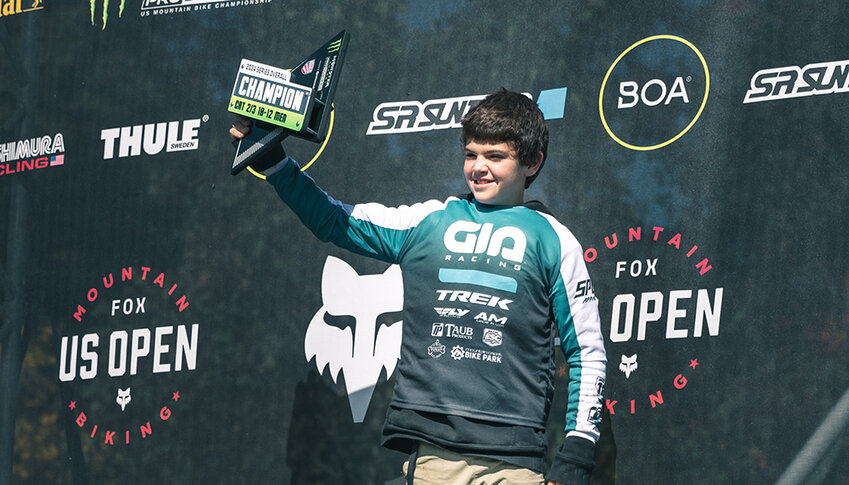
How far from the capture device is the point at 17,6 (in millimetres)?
3621

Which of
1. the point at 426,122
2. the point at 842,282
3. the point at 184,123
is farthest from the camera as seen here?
the point at 184,123

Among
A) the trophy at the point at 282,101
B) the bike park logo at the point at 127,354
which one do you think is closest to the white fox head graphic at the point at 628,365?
the trophy at the point at 282,101

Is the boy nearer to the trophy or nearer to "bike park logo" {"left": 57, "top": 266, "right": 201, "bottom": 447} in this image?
the trophy

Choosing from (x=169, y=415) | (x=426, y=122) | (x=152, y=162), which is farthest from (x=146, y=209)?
(x=426, y=122)

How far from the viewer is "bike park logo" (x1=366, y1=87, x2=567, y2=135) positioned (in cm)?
313

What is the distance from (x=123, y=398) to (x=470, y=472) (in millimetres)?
1445

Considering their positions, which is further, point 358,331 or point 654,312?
point 358,331

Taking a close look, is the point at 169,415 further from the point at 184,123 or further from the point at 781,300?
the point at 781,300

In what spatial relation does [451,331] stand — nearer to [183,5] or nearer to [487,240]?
[487,240]

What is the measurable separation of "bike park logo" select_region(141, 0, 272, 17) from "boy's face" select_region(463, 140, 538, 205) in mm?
1187

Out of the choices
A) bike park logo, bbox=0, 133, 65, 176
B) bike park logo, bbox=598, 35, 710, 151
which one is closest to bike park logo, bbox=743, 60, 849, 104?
bike park logo, bbox=598, 35, 710, 151

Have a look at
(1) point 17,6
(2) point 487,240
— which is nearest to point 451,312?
(2) point 487,240

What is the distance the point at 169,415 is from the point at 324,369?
1.72ft

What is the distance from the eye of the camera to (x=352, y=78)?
3250mm
